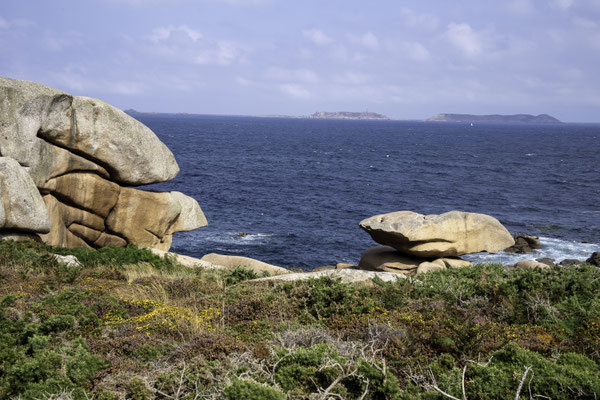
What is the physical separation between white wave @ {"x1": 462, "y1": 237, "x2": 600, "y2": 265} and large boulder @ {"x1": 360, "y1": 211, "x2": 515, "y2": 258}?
14852 millimetres

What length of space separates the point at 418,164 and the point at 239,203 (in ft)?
167

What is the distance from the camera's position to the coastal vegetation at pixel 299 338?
7.43m

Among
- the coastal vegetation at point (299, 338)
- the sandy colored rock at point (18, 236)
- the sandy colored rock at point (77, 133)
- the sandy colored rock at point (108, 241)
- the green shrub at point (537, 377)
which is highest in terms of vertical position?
the sandy colored rock at point (77, 133)

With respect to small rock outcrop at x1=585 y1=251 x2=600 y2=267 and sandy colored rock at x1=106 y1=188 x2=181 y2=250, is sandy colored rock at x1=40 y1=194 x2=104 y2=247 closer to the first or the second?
sandy colored rock at x1=106 y1=188 x2=181 y2=250

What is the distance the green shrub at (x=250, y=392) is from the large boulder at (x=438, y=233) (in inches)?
705

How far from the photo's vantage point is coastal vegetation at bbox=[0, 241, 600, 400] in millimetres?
7426

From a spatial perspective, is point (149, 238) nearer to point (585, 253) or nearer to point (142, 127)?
point (142, 127)

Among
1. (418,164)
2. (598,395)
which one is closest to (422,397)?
(598,395)

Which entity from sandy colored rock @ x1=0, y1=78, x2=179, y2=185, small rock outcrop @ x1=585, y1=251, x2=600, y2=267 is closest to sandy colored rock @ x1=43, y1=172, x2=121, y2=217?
sandy colored rock @ x1=0, y1=78, x2=179, y2=185

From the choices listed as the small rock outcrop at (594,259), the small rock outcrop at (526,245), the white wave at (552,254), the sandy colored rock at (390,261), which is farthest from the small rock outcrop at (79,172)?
the small rock outcrop at (594,259)

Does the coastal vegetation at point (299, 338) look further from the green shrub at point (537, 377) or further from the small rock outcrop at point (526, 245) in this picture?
the small rock outcrop at point (526, 245)

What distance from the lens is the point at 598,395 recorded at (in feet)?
22.3

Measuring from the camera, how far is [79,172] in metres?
23.3

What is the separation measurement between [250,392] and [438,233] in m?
19.3
